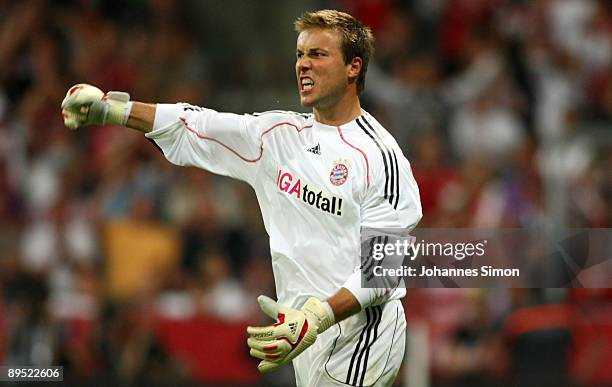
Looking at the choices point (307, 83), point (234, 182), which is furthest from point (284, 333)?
point (234, 182)

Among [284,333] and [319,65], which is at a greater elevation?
[319,65]

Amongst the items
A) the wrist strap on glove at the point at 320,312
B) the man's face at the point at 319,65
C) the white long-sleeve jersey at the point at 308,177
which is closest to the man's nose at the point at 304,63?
the man's face at the point at 319,65

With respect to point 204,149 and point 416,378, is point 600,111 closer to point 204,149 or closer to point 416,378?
point 416,378

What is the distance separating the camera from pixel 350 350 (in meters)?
5.77

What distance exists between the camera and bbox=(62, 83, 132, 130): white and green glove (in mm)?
5660

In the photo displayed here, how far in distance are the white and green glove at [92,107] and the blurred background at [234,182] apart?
12.4 feet

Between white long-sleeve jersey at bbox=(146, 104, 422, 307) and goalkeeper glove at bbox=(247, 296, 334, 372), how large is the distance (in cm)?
32

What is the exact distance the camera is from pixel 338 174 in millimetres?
5684

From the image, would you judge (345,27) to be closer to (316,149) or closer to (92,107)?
(316,149)

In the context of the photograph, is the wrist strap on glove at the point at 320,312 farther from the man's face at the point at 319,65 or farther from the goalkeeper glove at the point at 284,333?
the man's face at the point at 319,65

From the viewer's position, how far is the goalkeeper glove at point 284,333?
519 cm

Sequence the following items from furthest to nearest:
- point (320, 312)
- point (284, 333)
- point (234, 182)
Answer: point (234, 182), point (320, 312), point (284, 333)

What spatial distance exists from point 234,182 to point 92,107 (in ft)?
19.7

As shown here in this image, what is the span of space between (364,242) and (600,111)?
6.80 m
